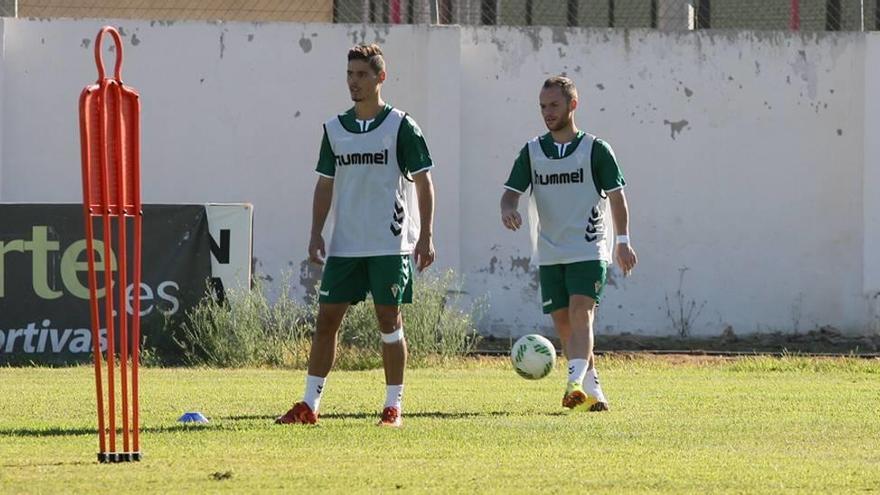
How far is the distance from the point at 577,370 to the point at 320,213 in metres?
1.96

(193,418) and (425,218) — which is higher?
(425,218)

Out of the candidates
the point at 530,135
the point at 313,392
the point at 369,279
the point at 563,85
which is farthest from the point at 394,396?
the point at 530,135

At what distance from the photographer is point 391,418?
9203 millimetres

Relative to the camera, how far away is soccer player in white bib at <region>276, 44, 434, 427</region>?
9344mm

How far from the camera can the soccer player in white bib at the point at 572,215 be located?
34.3 feet

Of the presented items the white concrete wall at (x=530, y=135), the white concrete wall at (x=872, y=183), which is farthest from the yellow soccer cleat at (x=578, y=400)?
the white concrete wall at (x=872, y=183)

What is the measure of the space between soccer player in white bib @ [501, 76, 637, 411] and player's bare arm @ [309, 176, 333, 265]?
1.32m

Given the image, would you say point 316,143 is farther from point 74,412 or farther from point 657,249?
point 74,412

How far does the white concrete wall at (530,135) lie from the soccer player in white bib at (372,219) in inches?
417

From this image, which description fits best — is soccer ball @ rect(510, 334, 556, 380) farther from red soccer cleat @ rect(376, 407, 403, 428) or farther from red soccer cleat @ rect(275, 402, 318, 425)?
red soccer cleat @ rect(275, 402, 318, 425)

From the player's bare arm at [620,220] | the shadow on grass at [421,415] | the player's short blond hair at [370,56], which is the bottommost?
the shadow on grass at [421,415]

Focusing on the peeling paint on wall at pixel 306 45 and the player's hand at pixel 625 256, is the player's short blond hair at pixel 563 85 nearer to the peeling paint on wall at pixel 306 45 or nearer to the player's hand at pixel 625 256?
the player's hand at pixel 625 256

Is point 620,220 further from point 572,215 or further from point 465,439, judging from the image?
point 465,439

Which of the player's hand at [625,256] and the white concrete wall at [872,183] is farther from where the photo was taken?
the white concrete wall at [872,183]
